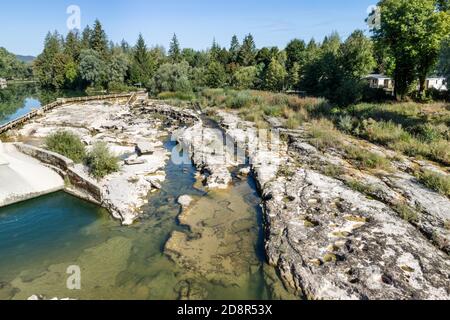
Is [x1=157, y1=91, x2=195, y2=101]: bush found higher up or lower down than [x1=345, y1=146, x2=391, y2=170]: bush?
higher up

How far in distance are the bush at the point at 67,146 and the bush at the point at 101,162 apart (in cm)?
78

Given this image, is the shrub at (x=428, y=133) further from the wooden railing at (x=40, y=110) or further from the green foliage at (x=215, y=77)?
the green foliage at (x=215, y=77)

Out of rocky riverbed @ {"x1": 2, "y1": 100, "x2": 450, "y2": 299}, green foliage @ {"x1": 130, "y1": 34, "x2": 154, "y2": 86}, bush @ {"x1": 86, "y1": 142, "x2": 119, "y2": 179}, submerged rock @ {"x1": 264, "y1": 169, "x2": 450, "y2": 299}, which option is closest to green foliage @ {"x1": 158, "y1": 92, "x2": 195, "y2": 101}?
green foliage @ {"x1": 130, "y1": 34, "x2": 154, "y2": 86}

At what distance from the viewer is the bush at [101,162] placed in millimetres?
11664

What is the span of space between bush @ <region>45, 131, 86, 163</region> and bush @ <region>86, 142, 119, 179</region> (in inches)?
30.7

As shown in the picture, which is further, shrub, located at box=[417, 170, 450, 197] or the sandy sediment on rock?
the sandy sediment on rock

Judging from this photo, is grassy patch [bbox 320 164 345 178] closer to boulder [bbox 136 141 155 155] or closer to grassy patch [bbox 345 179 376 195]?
grassy patch [bbox 345 179 376 195]

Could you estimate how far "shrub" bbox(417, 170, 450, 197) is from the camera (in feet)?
30.4

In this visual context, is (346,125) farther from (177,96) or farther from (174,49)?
(174,49)

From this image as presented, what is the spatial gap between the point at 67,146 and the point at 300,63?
38608 mm

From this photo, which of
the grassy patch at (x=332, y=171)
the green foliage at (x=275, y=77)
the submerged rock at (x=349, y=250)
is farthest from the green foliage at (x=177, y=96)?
the submerged rock at (x=349, y=250)
